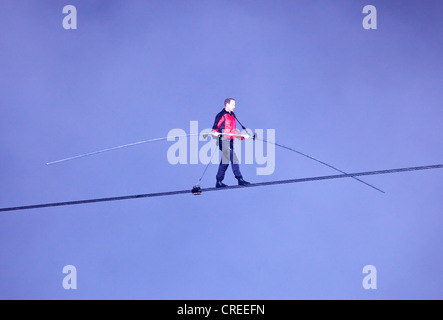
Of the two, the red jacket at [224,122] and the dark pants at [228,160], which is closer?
the red jacket at [224,122]

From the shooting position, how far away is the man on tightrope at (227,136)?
11055 millimetres

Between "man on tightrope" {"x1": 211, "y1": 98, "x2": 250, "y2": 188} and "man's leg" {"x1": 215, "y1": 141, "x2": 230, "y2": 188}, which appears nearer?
"man on tightrope" {"x1": 211, "y1": 98, "x2": 250, "y2": 188}

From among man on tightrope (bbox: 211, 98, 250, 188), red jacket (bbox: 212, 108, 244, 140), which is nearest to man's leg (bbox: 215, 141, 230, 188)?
man on tightrope (bbox: 211, 98, 250, 188)

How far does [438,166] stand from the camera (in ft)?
31.1

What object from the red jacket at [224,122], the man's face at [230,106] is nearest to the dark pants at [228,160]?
the red jacket at [224,122]

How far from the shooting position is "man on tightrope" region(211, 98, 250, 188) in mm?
11055

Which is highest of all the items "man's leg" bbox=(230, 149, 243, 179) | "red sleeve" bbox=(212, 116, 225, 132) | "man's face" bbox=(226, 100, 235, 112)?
"man's face" bbox=(226, 100, 235, 112)

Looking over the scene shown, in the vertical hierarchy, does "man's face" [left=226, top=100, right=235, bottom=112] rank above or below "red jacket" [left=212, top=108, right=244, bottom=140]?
above

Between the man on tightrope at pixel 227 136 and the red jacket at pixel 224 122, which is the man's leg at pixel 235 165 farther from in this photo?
the red jacket at pixel 224 122

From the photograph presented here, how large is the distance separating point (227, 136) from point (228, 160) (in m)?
0.45

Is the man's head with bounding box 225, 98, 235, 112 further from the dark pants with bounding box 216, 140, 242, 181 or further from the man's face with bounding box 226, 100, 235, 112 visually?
the dark pants with bounding box 216, 140, 242, 181

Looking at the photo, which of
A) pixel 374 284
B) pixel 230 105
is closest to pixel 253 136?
pixel 230 105

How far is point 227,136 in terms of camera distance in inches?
440
